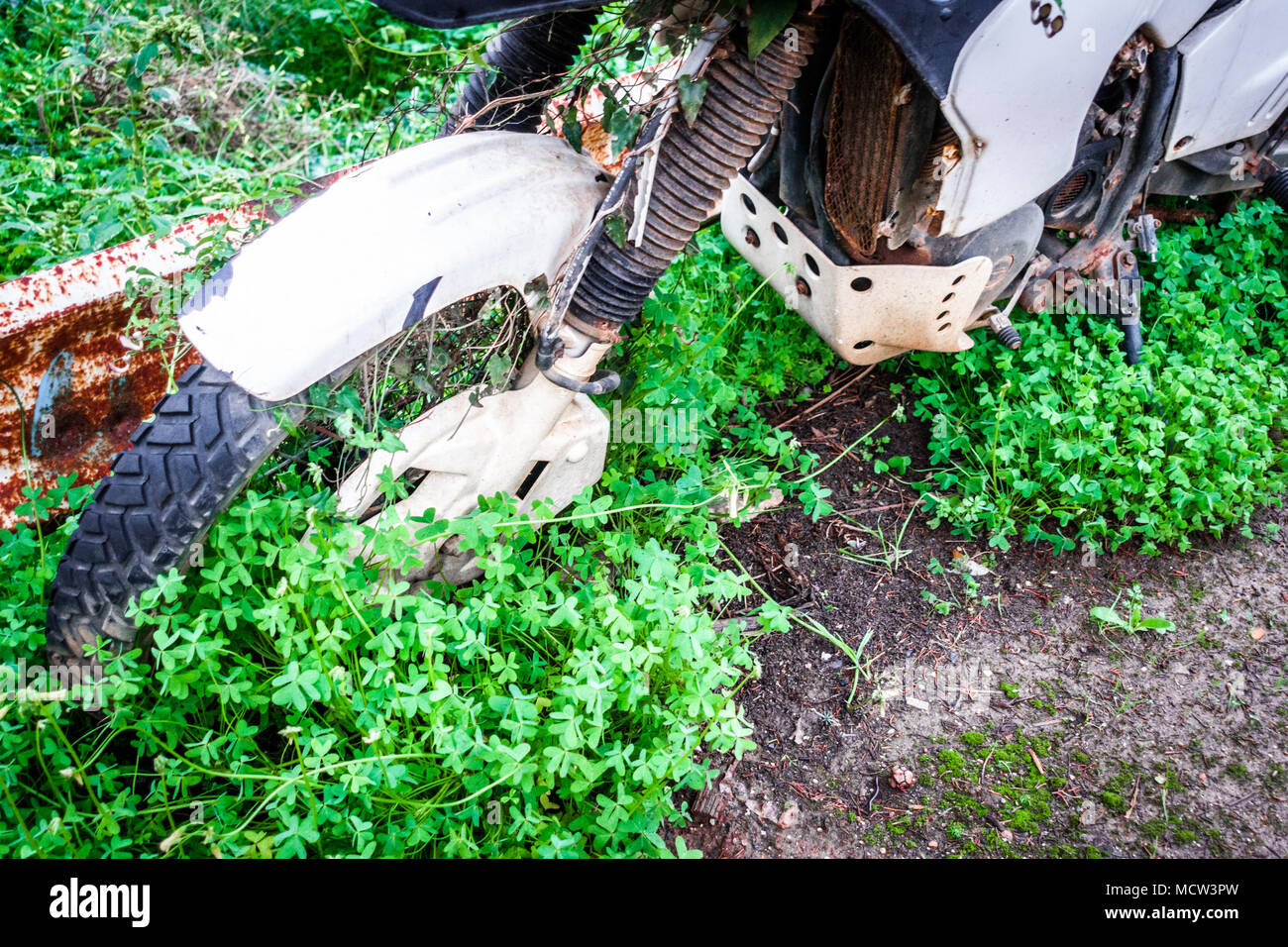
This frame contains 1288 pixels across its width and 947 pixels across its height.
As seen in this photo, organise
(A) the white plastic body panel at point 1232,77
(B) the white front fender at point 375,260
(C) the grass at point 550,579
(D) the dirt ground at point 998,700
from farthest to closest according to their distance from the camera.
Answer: (A) the white plastic body panel at point 1232,77 → (D) the dirt ground at point 998,700 → (C) the grass at point 550,579 → (B) the white front fender at point 375,260

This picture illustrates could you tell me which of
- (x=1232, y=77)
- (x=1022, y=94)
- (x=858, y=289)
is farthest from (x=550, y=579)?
(x=1232, y=77)

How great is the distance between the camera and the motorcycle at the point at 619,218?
→ 5.12 ft

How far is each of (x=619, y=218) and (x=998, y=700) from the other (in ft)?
4.22

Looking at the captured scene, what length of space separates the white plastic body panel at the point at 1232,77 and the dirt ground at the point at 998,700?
3.22 feet

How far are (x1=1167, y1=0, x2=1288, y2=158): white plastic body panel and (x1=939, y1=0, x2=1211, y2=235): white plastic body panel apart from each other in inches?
6.2

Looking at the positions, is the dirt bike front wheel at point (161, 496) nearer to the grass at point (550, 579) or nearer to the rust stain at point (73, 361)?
the grass at point (550, 579)

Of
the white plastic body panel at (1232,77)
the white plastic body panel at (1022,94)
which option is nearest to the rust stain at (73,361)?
the white plastic body panel at (1022,94)

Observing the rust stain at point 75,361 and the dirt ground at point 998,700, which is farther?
the rust stain at point 75,361

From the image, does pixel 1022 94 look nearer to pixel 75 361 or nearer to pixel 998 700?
pixel 998 700

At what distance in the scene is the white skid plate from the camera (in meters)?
2.17

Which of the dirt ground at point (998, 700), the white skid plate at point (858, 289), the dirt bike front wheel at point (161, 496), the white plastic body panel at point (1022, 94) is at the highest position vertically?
the white plastic body panel at point (1022, 94)

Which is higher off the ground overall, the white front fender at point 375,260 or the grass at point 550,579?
the white front fender at point 375,260

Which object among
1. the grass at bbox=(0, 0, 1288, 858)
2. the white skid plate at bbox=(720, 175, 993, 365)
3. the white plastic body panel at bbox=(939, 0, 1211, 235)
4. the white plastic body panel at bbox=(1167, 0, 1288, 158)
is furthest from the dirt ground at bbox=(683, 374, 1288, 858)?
the white plastic body panel at bbox=(1167, 0, 1288, 158)

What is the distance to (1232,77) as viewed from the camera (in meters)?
2.20
